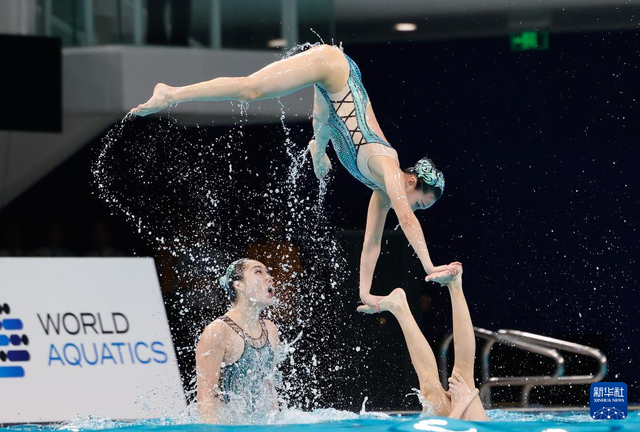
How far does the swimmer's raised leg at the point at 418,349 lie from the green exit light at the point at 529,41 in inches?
143

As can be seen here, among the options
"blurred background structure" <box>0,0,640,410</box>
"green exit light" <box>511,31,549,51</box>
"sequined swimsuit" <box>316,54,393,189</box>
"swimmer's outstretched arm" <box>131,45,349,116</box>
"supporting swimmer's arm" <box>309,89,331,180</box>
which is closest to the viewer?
"swimmer's outstretched arm" <box>131,45,349,116</box>

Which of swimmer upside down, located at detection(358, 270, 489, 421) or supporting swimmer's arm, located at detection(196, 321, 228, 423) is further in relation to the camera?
supporting swimmer's arm, located at detection(196, 321, 228, 423)

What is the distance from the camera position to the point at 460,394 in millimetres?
4910

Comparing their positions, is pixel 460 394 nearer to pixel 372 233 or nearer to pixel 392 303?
pixel 392 303

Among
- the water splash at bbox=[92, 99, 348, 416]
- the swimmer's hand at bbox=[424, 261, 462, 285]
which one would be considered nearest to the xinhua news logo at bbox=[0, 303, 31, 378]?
the water splash at bbox=[92, 99, 348, 416]

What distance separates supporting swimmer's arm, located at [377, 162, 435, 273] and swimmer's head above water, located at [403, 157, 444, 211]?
18 centimetres

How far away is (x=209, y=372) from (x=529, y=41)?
4.24 m

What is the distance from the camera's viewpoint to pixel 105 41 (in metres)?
7.90

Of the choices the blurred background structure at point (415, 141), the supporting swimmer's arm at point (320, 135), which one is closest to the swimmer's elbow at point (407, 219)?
the supporting swimmer's arm at point (320, 135)

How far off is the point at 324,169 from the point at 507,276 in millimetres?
3379

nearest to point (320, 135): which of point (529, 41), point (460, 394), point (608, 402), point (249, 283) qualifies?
point (249, 283)

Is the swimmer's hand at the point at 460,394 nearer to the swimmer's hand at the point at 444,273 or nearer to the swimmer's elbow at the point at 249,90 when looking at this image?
the swimmer's hand at the point at 444,273

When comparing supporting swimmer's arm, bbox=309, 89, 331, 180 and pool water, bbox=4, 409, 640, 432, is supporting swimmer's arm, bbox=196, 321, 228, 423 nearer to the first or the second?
pool water, bbox=4, 409, 640, 432

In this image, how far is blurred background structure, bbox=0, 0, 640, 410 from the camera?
7.67 metres
